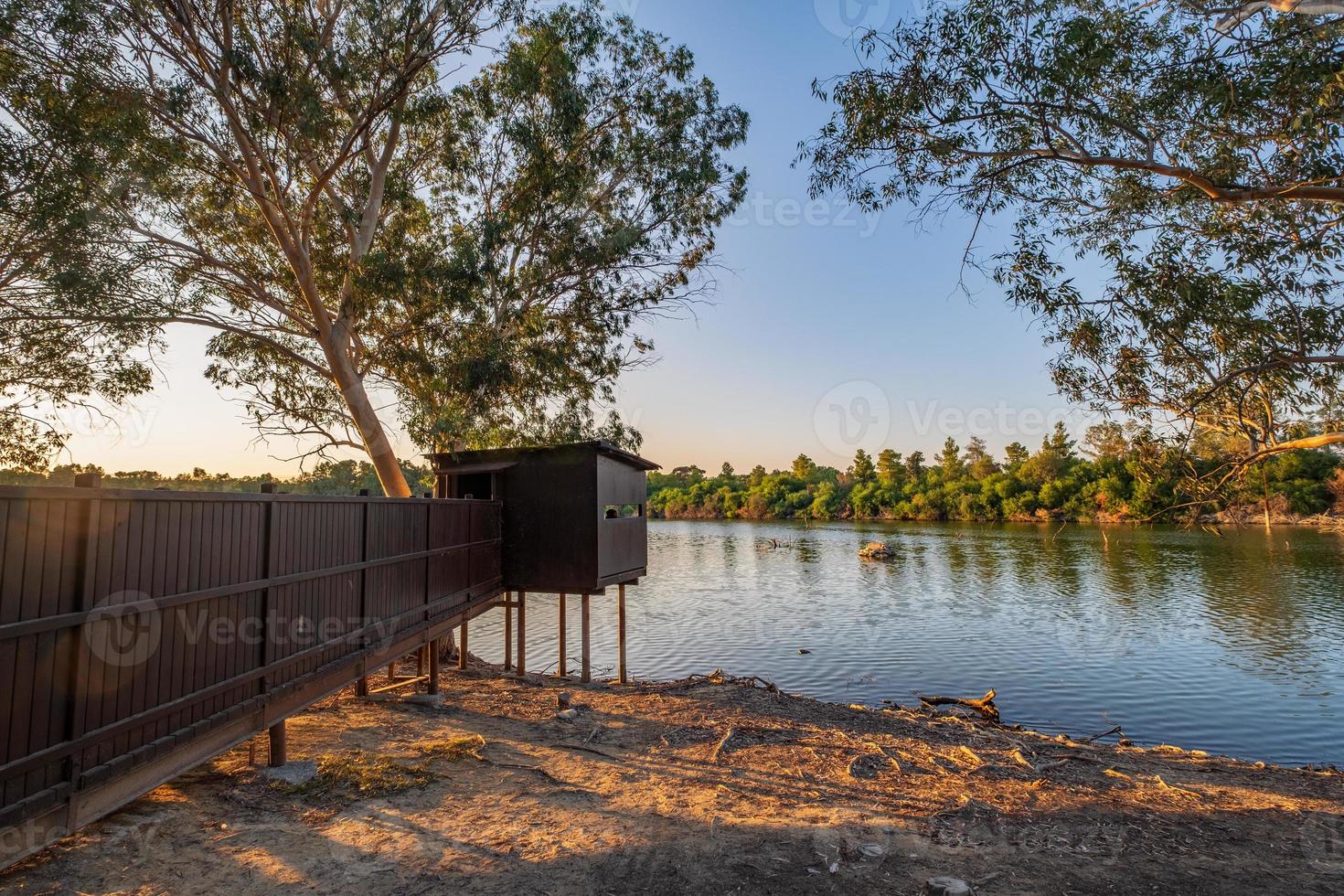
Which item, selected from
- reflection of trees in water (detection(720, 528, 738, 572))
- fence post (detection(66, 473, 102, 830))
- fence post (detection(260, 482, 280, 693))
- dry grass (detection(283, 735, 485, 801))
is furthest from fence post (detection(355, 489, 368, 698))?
reflection of trees in water (detection(720, 528, 738, 572))

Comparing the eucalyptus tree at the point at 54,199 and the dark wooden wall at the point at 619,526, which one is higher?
the eucalyptus tree at the point at 54,199

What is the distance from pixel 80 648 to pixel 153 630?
22.2 inches

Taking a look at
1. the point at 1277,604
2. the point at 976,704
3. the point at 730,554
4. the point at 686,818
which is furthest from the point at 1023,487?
the point at 686,818

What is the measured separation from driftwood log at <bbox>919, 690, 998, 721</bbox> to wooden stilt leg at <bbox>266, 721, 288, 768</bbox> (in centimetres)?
1134

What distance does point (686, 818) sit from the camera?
6.00 m

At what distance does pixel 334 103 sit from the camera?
12.2 metres

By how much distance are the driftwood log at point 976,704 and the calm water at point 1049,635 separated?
1130mm

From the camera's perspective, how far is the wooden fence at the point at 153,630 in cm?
356

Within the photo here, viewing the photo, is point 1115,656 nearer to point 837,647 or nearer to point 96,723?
point 837,647

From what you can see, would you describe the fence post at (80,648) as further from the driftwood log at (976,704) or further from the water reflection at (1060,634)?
the water reflection at (1060,634)

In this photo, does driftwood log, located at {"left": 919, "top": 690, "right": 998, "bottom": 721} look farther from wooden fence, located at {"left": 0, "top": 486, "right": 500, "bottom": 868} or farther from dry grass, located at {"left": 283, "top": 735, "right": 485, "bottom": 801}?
wooden fence, located at {"left": 0, "top": 486, "right": 500, "bottom": 868}

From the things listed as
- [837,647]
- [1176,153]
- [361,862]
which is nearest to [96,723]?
[361,862]

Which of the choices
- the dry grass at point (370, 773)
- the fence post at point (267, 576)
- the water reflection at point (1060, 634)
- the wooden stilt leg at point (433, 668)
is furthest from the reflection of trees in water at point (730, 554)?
the fence post at point (267, 576)

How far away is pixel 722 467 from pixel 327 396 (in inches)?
4403
